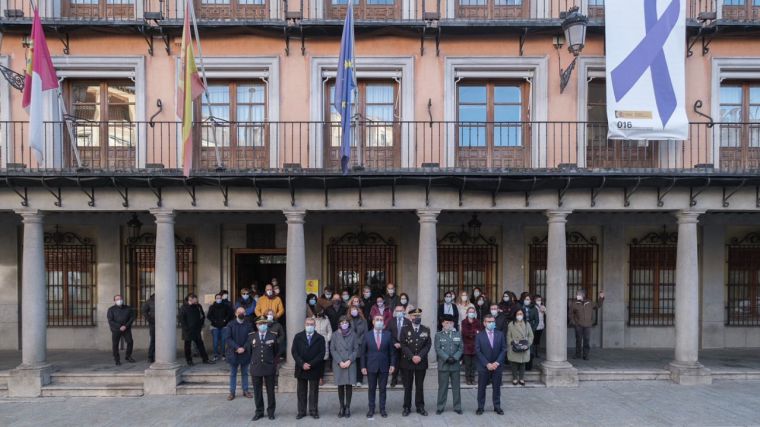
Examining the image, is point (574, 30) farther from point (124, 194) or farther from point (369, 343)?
point (124, 194)

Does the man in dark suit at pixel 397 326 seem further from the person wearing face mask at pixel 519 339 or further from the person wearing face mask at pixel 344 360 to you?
the person wearing face mask at pixel 519 339

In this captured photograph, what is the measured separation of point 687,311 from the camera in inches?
479

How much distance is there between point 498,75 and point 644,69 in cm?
344

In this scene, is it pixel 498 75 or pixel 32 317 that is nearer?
pixel 32 317

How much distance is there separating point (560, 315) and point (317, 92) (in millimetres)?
8224

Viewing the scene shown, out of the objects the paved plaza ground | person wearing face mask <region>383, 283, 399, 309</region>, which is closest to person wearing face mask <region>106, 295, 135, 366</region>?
the paved plaza ground

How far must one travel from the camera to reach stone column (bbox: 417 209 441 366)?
467 inches

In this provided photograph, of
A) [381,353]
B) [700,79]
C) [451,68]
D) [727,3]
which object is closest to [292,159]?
[451,68]

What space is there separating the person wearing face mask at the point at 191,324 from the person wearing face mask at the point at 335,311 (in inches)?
136

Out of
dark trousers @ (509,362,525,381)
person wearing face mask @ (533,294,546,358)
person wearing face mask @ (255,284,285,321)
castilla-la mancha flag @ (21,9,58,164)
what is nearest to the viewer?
castilla-la mancha flag @ (21,9,58,164)

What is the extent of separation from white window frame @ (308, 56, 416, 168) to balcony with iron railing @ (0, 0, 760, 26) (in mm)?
989

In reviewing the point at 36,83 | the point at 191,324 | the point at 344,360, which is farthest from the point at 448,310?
the point at 36,83

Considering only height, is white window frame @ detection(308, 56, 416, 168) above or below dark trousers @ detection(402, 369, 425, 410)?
above

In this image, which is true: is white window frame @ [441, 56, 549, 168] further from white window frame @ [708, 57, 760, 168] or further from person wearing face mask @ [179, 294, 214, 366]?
person wearing face mask @ [179, 294, 214, 366]
